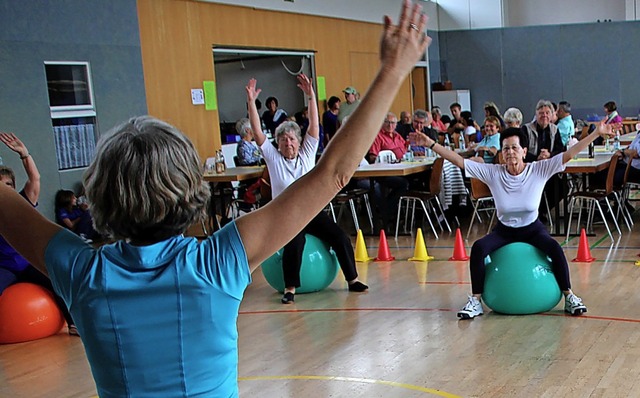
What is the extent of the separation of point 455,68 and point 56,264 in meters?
16.9

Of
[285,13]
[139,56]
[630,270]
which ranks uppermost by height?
[285,13]

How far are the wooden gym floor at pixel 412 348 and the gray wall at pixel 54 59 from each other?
3638 millimetres

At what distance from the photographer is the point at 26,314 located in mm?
5180

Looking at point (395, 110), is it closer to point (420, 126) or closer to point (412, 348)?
point (420, 126)

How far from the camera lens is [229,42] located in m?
11.1

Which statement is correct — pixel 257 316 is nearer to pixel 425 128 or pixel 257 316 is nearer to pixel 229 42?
pixel 425 128

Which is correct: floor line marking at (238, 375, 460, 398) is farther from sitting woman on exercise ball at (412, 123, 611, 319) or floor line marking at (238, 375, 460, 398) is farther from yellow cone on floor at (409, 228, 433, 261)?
yellow cone on floor at (409, 228, 433, 261)

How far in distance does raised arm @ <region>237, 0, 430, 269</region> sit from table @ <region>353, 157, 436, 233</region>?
6.70 meters

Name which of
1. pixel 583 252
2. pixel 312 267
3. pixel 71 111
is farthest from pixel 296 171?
pixel 71 111

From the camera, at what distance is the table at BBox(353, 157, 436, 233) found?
315 inches

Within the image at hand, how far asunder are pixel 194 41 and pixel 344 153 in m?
9.59

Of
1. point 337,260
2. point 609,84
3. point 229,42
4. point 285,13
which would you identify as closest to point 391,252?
point 337,260

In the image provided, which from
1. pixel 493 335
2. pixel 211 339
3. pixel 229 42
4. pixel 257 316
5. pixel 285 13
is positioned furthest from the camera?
Result: pixel 285 13

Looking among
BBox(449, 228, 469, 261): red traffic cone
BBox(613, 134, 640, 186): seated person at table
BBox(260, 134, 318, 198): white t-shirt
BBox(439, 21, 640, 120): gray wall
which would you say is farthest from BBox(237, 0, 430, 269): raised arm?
BBox(439, 21, 640, 120): gray wall
